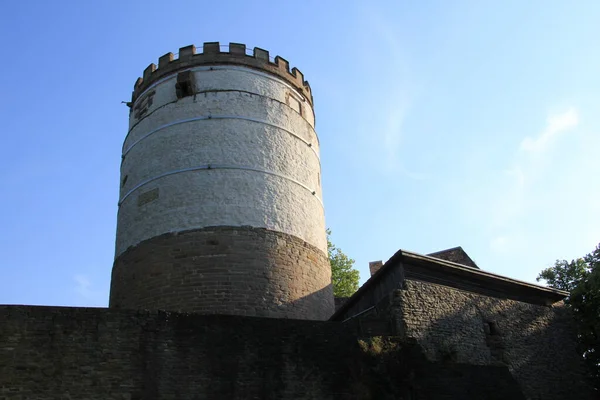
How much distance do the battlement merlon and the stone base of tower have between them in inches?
207

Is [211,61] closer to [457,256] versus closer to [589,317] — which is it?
[457,256]

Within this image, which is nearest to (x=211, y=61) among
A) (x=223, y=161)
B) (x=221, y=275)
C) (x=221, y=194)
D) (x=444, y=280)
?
(x=223, y=161)

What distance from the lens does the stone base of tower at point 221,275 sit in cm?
1322

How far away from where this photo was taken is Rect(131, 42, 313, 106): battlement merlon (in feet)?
54.9

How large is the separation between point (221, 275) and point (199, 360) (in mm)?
3407

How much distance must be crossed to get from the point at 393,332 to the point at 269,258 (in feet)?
11.9

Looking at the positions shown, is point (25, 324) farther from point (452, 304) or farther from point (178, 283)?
point (452, 304)

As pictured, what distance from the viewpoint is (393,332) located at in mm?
11758

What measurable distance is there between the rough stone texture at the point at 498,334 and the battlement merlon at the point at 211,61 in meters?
7.99

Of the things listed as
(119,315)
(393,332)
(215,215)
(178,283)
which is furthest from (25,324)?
(393,332)

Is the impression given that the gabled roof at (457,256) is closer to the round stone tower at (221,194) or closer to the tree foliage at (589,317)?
the tree foliage at (589,317)

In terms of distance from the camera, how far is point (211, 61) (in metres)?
16.7

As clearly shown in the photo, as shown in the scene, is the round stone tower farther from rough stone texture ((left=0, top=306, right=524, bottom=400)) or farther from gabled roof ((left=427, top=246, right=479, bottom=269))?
gabled roof ((left=427, top=246, right=479, bottom=269))

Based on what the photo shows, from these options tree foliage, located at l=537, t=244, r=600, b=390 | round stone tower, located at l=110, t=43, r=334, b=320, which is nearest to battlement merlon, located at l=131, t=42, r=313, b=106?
round stone tower, located at l=110, t=43, r=334, b=320
